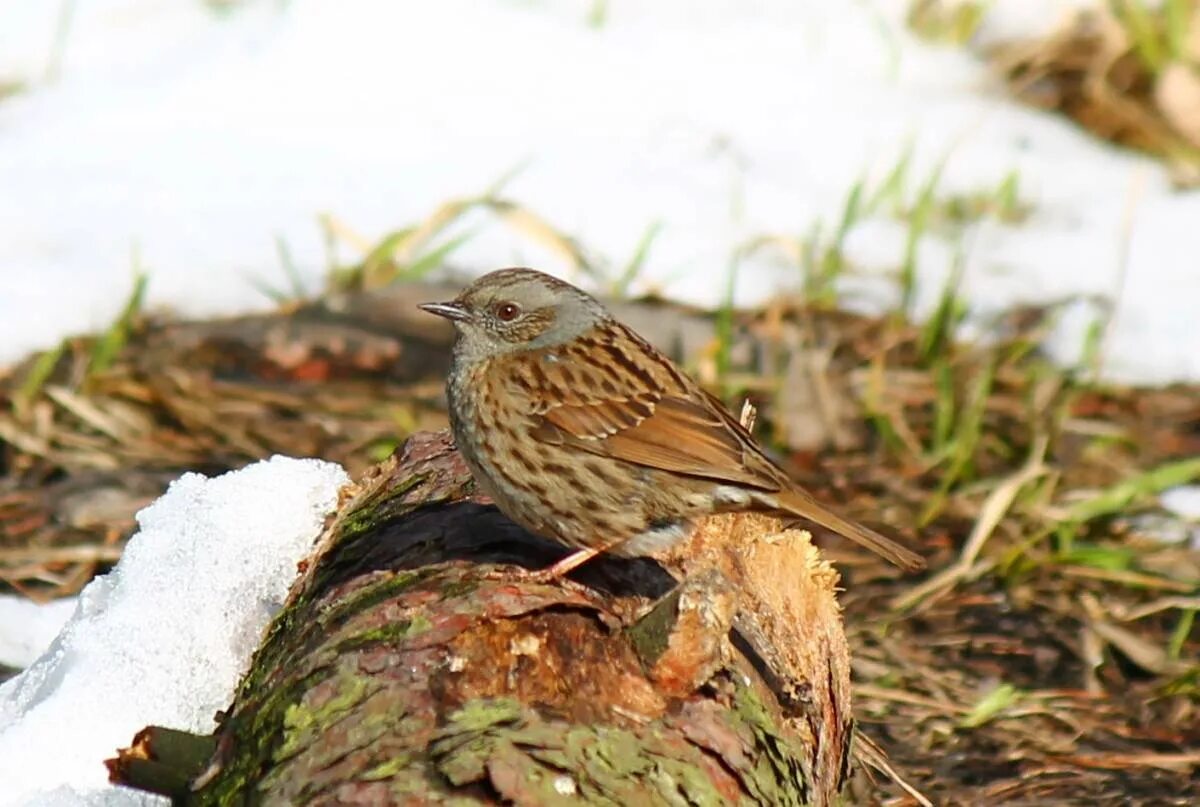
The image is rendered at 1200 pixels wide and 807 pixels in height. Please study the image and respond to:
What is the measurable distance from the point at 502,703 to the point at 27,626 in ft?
8.37

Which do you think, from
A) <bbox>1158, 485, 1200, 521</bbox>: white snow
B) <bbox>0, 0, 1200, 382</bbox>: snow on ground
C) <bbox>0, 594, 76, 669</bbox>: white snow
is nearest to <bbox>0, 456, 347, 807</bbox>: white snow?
<bbox>0, 594, 76, 669</bbox>: white snow

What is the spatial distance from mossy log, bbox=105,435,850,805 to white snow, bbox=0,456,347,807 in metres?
0.23

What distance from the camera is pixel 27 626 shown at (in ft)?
17.3

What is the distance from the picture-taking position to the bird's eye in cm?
494

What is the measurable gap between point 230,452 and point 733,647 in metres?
3.29

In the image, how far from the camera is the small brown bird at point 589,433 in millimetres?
4266

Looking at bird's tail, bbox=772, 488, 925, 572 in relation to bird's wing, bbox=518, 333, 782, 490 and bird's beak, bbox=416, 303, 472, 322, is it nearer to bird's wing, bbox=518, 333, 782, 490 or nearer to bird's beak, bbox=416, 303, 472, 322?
bird's wing, bbox=518, 333, 782, 490

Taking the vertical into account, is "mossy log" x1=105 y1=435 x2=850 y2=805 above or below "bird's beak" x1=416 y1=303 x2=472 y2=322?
above

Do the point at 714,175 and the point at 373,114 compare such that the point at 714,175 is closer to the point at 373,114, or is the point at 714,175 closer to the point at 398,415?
the point at 373,114

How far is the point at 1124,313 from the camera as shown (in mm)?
7621

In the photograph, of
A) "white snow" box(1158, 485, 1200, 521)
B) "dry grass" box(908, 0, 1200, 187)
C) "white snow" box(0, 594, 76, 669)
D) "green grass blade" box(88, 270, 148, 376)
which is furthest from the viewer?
"dry grass" box(908, 0, 1200, 187)

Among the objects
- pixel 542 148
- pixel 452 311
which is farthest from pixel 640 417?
pixel 542 148

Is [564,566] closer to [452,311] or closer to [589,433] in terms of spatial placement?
[589,433]

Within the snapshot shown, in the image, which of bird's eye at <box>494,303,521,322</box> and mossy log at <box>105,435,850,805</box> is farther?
bird's eye at <box>494,303,521,322</box>
